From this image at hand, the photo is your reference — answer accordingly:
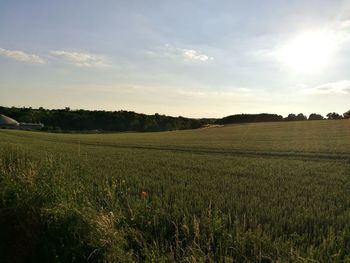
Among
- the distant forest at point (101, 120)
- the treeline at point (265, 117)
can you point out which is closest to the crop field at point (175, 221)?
the treeline at point (265, 117)

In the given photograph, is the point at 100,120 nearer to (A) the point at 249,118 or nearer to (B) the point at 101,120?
(B) the point at 101,120

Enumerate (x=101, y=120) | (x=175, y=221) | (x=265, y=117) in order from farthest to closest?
(x=101, y=120) → (x=265, y=117) → (x=175, y=221)

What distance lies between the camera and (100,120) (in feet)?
435

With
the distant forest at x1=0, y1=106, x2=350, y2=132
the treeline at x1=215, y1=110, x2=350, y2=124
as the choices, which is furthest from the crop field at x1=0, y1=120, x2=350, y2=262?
the distant forest at x1=0, y1=106, x2=350, y2=132

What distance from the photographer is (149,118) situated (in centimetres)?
13762

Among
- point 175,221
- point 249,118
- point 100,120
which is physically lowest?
point 175,221

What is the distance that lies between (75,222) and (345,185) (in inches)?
285

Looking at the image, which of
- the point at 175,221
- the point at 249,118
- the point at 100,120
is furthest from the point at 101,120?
the point at 175,221

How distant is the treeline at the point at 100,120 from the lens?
128625 mm

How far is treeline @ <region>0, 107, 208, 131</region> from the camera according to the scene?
129 meters

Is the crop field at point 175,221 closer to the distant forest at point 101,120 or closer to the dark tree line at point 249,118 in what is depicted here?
the dark tree line at point 249,118

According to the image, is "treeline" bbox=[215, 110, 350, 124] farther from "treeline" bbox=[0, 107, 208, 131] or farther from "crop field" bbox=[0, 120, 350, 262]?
"crop field" bbox=[0, 120, 350, 262]

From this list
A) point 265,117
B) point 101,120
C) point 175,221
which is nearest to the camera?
point 175,221

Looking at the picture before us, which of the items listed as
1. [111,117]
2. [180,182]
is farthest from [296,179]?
[111,117]
